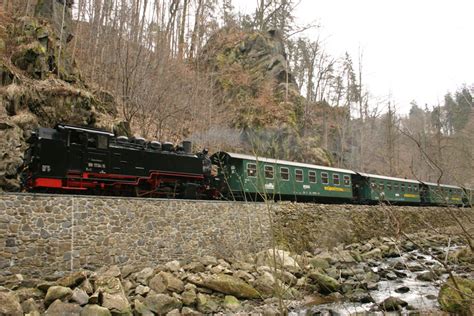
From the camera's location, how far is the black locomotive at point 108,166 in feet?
36.6

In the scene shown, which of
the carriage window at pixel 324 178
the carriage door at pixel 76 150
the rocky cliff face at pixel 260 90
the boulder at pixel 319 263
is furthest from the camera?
the rocky cliff face at pixel 260 90

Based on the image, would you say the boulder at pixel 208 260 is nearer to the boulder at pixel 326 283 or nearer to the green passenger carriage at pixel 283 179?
the green passenger carriage at pixel 283 179

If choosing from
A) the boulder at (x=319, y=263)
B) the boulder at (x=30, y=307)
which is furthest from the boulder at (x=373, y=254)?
the boulder at (x=30, y=307)

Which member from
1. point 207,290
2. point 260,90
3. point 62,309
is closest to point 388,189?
point 260,90

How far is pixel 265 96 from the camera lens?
3198cm

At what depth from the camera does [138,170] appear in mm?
13188

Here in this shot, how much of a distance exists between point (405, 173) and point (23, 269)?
37785mm

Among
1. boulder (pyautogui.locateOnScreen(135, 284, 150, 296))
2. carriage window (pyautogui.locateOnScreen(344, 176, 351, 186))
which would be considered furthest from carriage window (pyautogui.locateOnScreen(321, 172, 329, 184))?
boulder (pyautogui.locateOnScreen(135, 284, 150, 296))

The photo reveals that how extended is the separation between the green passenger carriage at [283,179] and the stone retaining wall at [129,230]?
121 centimetres

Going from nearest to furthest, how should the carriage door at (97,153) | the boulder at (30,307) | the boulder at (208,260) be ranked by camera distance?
the boulder at (30,307)
the carriage door at (97,153)
the boulder at (208,260)

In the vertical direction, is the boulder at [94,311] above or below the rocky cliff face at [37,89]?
below

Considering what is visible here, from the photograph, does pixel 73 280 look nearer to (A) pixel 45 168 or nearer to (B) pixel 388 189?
(A) pixel 45 168

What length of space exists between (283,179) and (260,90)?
54.5 ft

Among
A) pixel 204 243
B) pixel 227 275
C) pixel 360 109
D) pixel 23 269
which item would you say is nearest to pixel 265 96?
pixel 360 109
